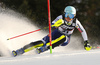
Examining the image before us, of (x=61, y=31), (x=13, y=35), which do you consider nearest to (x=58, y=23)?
(x=61, y=31)

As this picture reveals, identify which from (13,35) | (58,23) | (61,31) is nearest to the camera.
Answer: (58,23)

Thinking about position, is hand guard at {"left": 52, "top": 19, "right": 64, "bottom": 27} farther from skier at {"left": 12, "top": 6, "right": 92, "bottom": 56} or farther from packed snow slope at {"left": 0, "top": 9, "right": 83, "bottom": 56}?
packed snow slope at {"left": 0, "top": 9, "right": 83, "bottom": 56}

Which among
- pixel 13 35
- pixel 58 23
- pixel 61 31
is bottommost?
pixel 13 35

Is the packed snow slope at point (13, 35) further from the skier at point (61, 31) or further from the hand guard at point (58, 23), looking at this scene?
the hand guard at point (58, 23)

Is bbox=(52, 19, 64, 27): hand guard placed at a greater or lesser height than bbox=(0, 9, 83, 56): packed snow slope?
greater

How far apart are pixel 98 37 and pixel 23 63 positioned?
8.92 metres

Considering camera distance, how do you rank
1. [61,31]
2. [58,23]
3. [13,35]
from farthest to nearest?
[13,35] < [61,31] < [58,23]

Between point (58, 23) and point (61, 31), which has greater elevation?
point (58, 23)

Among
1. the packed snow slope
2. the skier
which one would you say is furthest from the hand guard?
the packed snow slope

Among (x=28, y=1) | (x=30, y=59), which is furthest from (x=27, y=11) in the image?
(x=30, y=59)

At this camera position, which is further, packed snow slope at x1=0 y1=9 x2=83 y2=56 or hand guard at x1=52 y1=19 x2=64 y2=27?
packed snow slope at x1=0 y1=9 x2=83 y2=56

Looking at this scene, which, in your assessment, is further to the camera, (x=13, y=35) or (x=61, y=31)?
(x=13, y=35)

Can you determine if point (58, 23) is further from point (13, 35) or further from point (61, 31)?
point (13, 35)

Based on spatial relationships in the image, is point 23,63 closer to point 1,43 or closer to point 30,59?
point 30,59
